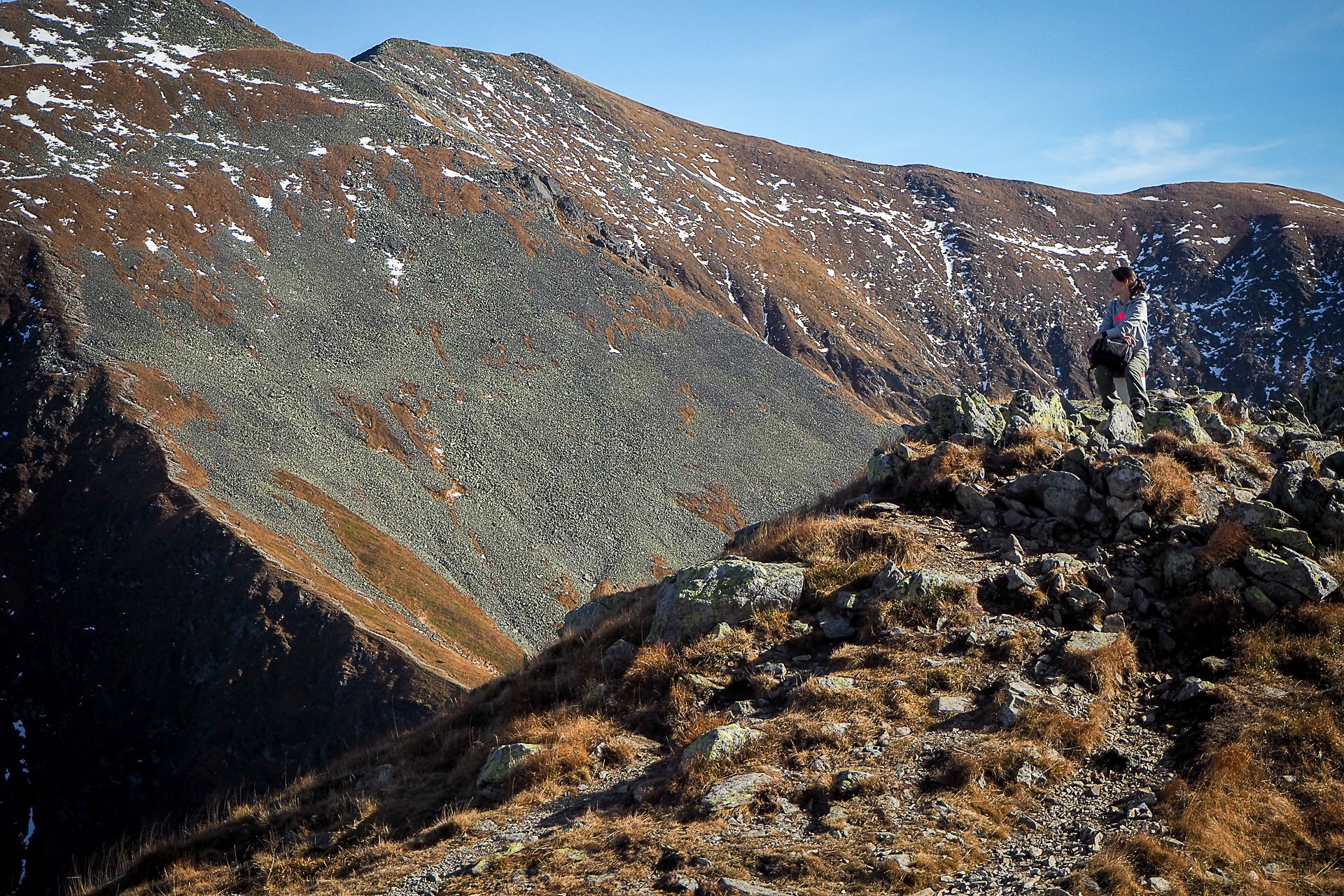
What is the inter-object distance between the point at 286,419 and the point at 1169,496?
63.6 metres

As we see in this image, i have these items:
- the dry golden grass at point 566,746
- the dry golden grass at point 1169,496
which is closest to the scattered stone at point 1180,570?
the dry golden grass at point 1169,496

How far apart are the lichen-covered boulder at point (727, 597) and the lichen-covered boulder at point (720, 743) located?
228 cm

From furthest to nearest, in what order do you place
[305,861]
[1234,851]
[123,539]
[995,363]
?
[995,363]
[123,539]
[305,861]
[1234,851]

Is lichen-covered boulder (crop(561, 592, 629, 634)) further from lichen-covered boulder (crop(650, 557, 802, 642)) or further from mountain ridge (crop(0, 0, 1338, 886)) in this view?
mountain ridge (crop(0, 0, 1338, 886))

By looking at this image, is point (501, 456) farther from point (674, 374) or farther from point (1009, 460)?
point (1009, 460)

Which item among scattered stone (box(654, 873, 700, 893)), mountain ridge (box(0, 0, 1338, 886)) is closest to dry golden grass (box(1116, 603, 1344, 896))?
scattered stone (box(654, 873, 700, 893))

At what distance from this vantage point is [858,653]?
35.6 ft

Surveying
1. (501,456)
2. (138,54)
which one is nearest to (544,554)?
(501,456)

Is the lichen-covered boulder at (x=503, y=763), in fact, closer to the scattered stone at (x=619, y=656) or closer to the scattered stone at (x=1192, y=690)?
the scattered stone at (x=619, y=656)

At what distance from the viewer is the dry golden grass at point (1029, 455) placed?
14.0m

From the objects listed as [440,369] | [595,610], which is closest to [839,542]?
[595,610]

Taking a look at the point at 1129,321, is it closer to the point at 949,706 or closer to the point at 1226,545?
the point at 1226,545

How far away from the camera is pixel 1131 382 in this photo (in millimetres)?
16250

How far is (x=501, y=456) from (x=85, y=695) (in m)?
36.6
